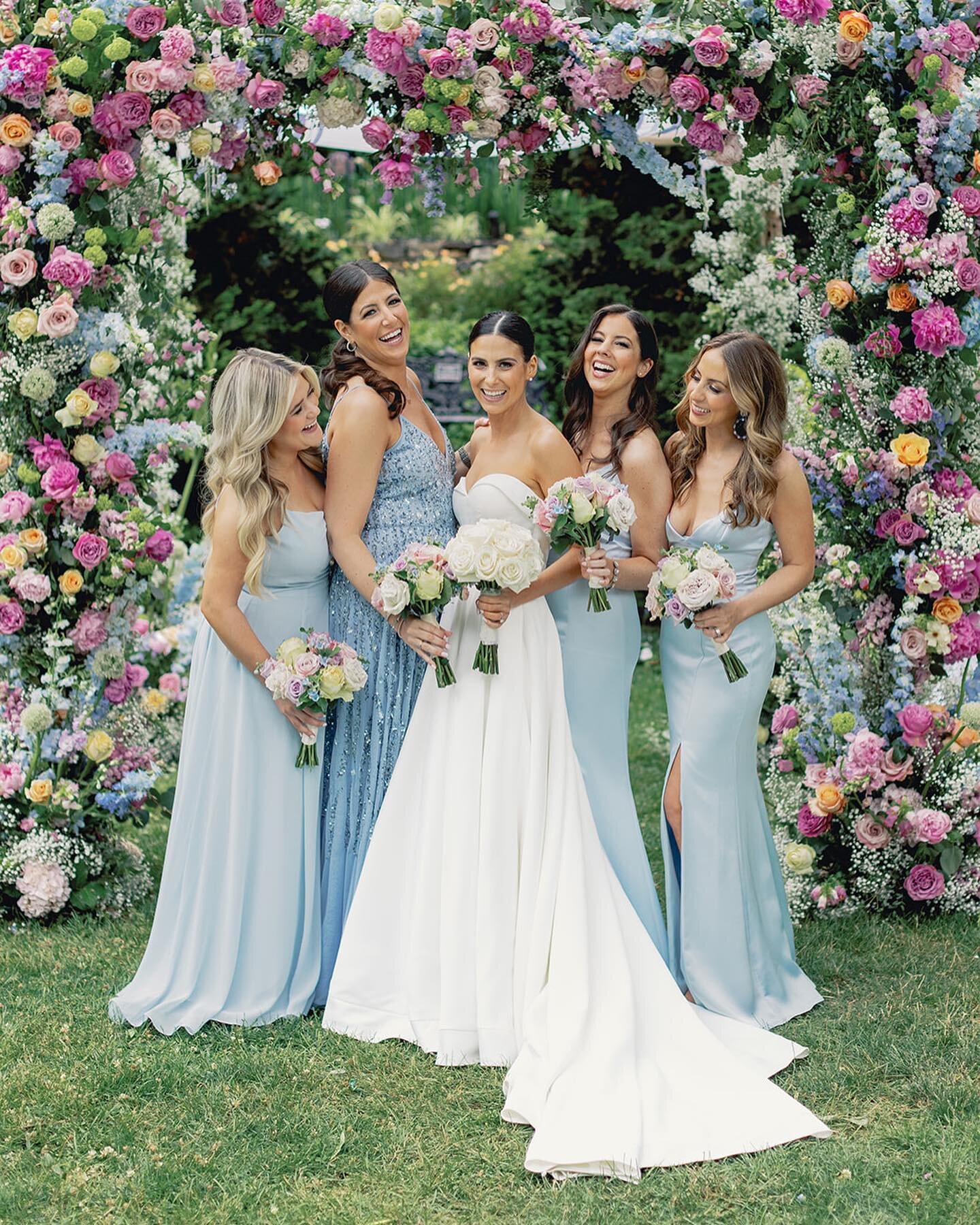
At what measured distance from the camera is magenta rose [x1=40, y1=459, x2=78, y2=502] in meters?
5.14

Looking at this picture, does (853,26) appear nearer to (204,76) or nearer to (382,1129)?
(204,76)

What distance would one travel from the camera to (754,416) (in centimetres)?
445

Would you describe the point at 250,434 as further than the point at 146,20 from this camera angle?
No

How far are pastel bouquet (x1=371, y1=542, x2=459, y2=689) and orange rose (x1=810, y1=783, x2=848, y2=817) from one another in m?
1.96

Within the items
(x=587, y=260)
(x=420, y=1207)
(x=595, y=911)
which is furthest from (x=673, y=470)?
(x=587, y=260)

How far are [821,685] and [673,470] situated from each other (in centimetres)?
135

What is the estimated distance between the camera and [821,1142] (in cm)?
367

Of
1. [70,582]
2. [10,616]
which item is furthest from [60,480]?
[10,616]

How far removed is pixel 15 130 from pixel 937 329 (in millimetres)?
3482

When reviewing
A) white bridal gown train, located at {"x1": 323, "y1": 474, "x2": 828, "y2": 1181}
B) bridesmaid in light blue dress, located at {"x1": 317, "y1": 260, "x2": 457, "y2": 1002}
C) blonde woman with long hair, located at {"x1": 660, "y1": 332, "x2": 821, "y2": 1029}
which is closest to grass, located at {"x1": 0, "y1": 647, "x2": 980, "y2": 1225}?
white bridal gown train, located at {"x1": 323, "y1": 474, "x2": 828, "y2": 1181}

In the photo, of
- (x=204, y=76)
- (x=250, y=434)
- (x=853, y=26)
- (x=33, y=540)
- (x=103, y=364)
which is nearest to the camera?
(x=250, y=434)

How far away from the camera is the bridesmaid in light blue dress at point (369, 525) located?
14.7 ft

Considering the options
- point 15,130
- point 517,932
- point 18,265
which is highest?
point 15,130

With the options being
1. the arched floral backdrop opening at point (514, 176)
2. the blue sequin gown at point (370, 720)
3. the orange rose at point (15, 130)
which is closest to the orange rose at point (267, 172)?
the arched floral backdrop opening at point (514, 176)
